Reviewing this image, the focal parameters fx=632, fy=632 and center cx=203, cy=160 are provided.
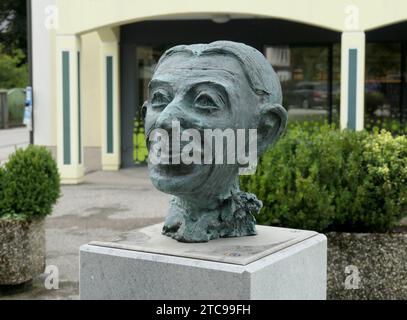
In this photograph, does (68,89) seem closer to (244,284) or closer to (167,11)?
(167,11)

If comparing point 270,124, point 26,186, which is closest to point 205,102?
point 270,124

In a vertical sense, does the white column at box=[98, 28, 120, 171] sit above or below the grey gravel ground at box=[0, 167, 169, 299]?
above

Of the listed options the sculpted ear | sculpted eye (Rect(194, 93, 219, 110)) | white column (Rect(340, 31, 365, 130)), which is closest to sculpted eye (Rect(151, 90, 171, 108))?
sculpted eye (Rect(194, 93, 219, 110))

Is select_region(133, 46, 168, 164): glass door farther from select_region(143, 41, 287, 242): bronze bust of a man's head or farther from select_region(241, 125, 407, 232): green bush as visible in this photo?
select_region(143, 41, 287, 242): bronze bust of a man's head

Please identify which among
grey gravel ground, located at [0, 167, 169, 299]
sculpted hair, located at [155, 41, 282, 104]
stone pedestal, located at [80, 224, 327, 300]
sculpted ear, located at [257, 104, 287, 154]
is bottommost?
grey gravel ground, located at [0, 167, 169, 299]

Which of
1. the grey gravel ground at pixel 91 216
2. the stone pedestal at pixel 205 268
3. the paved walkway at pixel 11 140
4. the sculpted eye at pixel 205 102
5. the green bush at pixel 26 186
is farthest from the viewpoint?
the paved walkway at pixel 11 140

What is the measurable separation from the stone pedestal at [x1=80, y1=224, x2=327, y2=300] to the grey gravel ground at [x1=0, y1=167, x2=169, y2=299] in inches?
87.7

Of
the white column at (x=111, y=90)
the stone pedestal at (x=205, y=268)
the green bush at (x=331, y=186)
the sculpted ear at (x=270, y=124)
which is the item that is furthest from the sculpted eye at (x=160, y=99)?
the white column at (x=111, y=90)

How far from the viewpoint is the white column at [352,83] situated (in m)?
10.5

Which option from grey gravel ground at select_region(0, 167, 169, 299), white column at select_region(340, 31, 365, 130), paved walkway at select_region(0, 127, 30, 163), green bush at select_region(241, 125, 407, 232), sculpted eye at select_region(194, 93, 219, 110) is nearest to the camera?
sculpted eye at select_region(194, 93, 219, 110)

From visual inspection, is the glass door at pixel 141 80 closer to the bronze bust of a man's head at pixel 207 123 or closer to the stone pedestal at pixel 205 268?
the stone pedestal at pixel 205 268

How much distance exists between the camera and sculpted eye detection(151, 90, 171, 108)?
11.4 ft

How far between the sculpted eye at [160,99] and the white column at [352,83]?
7437mm

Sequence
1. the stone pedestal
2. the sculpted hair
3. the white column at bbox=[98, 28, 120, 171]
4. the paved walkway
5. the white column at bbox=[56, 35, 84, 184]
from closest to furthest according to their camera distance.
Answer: the stone pedestal < the sculpted hair < the white column at bbox=[56, 35, 84, 184] < the white column at bbox=[98, 28, 120, 171] < the paved walkway
